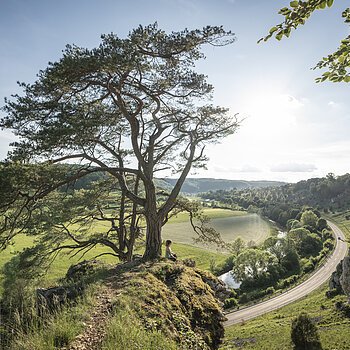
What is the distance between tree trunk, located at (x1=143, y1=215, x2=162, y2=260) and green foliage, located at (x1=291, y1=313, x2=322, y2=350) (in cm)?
1969

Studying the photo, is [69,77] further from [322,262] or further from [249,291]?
[322,262]

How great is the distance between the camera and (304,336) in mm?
23047

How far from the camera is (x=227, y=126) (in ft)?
40.4

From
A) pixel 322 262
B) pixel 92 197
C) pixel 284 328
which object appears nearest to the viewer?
pixel 92 197

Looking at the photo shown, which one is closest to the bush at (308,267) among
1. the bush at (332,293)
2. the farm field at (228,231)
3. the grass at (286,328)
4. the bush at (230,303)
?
the grass at (286,328)

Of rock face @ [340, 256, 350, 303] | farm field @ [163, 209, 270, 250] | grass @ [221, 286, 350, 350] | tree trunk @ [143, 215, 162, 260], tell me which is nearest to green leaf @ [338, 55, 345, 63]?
tree trunk @ [143, 215, 162, 260]

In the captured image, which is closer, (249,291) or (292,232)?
(249,291)

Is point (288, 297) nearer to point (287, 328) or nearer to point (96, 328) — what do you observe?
point (287, 328)

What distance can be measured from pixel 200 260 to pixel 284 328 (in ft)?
87.3

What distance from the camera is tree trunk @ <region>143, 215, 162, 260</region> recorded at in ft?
35.2

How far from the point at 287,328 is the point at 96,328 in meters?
31.7

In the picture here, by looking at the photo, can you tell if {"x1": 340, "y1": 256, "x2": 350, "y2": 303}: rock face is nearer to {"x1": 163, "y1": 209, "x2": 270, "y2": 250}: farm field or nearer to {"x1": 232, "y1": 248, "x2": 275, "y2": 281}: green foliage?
{"x1": 232, "y1": 248, "x2": 275, "y2": 281}: green foliage

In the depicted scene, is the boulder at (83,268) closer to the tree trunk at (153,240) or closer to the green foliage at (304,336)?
the tree trunk at (153,240)

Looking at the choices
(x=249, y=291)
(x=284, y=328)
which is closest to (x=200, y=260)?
(x=249, y=291)
